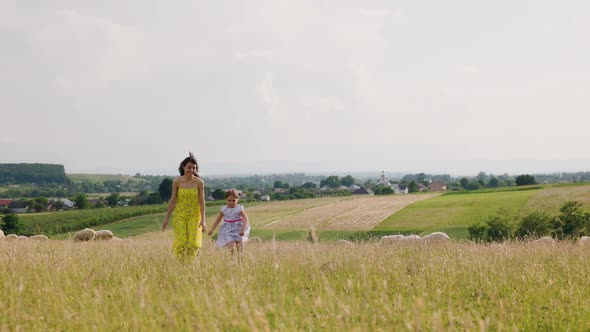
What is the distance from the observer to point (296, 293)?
5.30 m

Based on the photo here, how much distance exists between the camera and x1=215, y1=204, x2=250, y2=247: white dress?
9.34 meters

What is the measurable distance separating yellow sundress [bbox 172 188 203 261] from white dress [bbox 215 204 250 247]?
0.86m

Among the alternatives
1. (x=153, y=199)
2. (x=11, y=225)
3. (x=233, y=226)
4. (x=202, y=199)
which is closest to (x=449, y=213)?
(x=233, y=226)

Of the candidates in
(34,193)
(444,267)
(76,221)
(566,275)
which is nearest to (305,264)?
(444,267)

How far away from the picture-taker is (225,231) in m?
9.41

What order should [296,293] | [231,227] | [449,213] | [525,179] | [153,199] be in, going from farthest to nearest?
[525,179] → [153,199] → [449,213] → [231,227] → [296,293]

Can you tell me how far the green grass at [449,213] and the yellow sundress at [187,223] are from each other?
32.3 metres

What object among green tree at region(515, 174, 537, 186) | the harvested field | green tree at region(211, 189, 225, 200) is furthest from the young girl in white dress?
green tree at region(515, 174, 537, 186)

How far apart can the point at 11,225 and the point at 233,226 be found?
6737 centimetres

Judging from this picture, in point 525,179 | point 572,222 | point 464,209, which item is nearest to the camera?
point 572,222

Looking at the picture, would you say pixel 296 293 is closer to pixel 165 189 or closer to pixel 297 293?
pixel 297 293

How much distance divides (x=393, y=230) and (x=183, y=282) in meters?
39.1

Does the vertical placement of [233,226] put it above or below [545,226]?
above

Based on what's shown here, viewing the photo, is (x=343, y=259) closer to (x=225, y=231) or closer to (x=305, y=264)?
(x=305, y=264)
